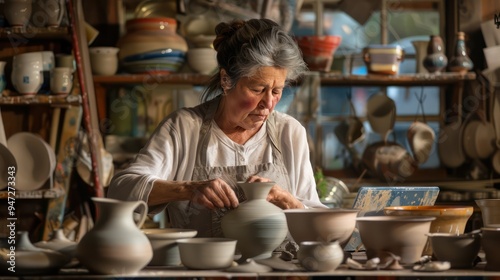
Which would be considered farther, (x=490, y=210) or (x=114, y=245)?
(x=490, y=210)

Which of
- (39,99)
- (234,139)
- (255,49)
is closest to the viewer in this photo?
(255,49)

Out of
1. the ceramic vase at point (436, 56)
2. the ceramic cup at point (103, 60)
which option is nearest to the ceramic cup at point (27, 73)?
the ceramic cup at point (103, 60)

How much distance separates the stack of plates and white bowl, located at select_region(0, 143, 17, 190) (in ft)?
2.66

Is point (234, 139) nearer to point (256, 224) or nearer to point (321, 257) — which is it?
point (256, 224)

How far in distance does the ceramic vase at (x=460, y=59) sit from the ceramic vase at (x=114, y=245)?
3071mm

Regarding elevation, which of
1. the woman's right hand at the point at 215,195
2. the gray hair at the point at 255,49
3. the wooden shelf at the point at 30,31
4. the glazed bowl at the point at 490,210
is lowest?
the glazed bowl at the point at 490,210

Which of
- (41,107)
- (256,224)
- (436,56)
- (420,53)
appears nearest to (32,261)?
(256,224)

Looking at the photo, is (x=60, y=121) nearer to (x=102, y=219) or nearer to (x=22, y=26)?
(x=22, y=26)

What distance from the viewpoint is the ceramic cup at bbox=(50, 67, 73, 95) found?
4.02m

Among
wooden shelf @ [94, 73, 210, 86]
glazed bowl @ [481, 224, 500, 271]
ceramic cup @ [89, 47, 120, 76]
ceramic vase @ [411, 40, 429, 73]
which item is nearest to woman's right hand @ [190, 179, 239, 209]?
glazed bowl @ [481, 224, 500, 271]

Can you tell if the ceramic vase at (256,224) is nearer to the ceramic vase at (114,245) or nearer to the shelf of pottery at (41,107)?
the ceramic vase at (114,245)

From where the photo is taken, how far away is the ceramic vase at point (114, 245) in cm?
180

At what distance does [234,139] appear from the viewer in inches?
111

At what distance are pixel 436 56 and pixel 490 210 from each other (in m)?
2.29
